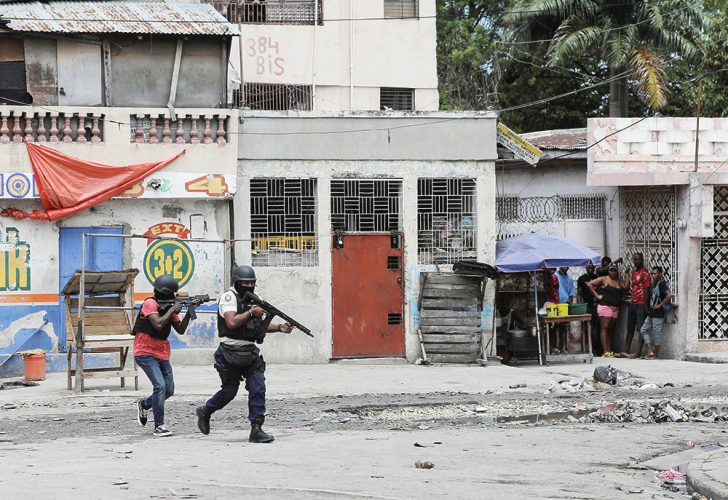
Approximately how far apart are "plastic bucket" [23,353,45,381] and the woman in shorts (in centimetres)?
1014

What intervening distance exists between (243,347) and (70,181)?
944cm

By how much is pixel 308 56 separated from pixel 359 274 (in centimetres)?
897

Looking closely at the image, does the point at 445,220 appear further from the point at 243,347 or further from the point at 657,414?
the point at 243,347

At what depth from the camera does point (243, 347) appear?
11.6m

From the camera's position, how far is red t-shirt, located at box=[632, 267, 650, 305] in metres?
22.9

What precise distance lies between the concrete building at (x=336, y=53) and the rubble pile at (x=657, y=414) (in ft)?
50.9

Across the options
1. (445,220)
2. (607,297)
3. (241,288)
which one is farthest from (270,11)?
(241,288)

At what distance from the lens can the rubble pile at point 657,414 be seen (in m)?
14.1

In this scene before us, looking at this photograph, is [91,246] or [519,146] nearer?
[91,246]

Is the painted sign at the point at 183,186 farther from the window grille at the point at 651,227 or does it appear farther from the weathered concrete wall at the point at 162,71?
the window grille at the point at 651,227

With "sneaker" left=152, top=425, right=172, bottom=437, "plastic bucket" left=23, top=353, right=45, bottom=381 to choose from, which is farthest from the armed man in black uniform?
"plastic bucket" left=23, top=353, right=45, bottom=381

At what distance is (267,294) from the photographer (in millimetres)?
21109

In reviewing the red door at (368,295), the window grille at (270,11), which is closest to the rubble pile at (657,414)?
the red door at (368,295)

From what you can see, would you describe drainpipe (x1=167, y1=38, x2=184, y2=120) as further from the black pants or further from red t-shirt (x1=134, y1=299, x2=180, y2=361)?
the black pants
